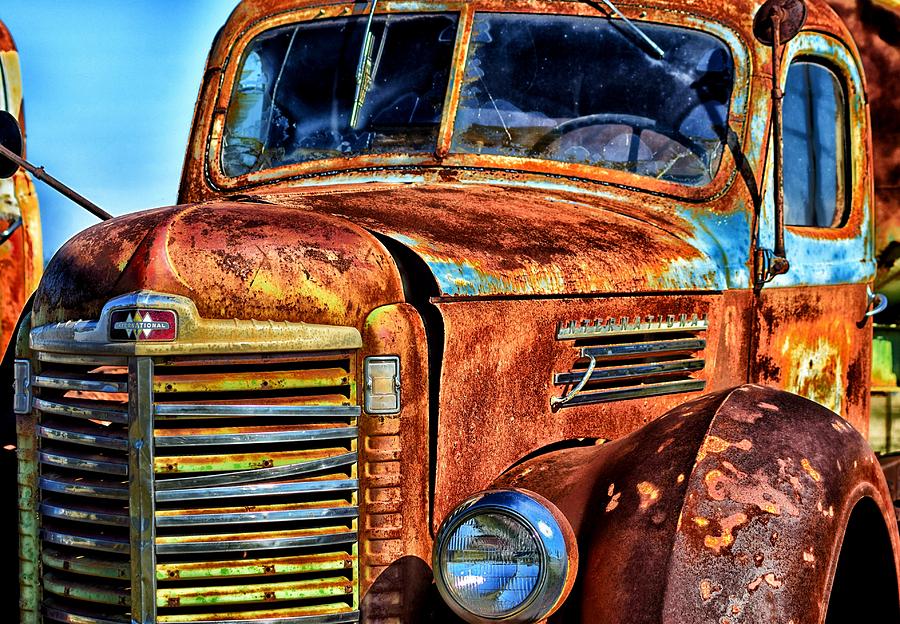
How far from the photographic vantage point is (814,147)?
4430mm

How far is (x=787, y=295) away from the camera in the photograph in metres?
4.00

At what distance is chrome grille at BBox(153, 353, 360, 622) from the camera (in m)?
2.48

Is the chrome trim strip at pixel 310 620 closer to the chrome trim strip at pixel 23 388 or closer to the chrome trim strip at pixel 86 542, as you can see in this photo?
the chrome trim strip at pixel 86 542

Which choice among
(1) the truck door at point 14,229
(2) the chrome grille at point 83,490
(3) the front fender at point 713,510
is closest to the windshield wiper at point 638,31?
(3) the front fender at point 713,510

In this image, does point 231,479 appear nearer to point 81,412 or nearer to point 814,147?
point 81,412

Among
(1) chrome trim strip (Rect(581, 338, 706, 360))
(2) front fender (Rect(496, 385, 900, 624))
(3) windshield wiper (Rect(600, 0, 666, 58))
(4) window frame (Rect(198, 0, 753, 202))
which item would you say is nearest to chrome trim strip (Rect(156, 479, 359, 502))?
(2) front fender (Rect(496, 385, 900, 624))

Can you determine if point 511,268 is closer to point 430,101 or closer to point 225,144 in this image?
point 430,101

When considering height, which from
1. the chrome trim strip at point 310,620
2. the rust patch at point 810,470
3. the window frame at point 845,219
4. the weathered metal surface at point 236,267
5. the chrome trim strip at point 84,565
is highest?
the window frame at point 845,219

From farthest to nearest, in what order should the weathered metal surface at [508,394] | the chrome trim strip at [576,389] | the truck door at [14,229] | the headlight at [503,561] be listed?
the truck door at [14,229] < the chrome trim strip at [576,389] < the weathered metal surface at [508,394] < the headlight at [503,561]

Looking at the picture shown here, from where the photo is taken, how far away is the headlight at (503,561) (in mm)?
2365

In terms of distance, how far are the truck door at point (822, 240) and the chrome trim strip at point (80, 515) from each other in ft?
6.96

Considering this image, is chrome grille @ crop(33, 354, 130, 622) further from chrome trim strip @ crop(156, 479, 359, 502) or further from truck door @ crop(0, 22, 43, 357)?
truck door @ crop(0, 22, 43, 357)

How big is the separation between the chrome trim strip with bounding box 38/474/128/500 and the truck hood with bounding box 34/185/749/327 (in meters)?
0.37

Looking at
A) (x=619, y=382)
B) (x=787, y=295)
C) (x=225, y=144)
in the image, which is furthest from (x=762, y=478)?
(x=225, y=144)
